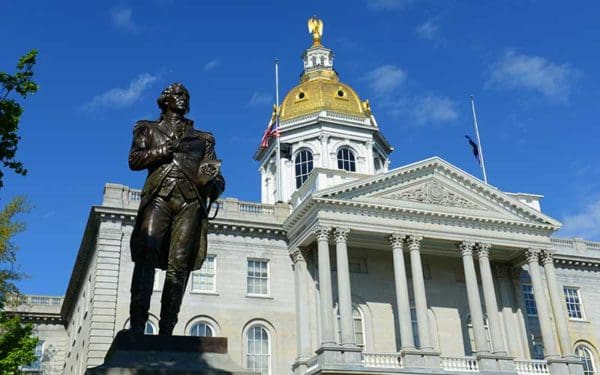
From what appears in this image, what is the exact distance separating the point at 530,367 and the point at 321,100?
2361cm

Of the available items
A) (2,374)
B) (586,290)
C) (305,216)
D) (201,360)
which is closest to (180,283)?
(201,360)

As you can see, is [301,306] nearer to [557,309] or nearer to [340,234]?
[340,234]

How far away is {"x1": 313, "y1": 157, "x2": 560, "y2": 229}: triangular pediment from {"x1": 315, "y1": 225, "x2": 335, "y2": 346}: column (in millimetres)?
2760

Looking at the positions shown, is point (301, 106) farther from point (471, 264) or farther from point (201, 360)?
point (201, 360)

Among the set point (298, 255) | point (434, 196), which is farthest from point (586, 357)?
point (298, 255)

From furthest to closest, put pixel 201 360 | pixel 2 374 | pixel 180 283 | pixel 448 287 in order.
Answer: pixel 448 287
pixel 2 374
pixel 180 283
pixel 201 360

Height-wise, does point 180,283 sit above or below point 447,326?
below

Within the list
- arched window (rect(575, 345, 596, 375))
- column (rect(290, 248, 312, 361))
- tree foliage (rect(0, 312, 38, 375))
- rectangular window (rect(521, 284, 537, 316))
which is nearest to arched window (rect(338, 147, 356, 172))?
column (rect(290, 248, 312, 361))

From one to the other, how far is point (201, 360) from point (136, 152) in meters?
2.40

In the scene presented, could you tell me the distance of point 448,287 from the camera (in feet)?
128

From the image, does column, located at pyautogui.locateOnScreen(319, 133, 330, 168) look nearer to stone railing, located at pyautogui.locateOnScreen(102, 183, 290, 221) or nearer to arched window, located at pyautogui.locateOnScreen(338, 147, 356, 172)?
arched window, located at pyautogui.locateOnScreen(338, 147, 356, 172)

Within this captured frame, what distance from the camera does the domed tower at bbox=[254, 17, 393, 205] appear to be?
4819 centimetres

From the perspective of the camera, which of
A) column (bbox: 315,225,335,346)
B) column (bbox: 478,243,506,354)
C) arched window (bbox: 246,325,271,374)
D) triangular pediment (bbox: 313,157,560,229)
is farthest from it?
triangular pediment (bbox: 313,157,560,229)

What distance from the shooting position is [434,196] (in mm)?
37094
